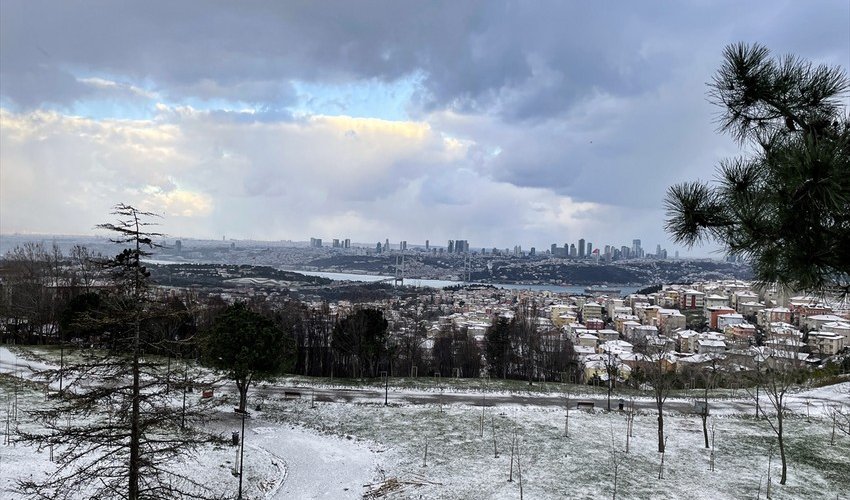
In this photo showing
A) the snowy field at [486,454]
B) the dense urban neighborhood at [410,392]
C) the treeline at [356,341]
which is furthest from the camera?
the treeline at [356,341]

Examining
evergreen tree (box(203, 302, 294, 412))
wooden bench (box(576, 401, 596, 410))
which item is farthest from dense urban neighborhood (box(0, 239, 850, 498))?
wooden bench (box(576, 401, 596, 410))

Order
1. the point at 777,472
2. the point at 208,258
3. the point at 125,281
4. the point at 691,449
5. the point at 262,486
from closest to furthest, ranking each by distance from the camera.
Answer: the point at 125,281, the point at 262,486, the point at 777,472, the point at 691,449, the point at 208,258

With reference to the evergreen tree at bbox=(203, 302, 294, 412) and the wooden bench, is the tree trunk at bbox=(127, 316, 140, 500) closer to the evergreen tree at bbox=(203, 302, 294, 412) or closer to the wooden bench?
the evergreen tree at bbox=(203, 302, 294, 412)

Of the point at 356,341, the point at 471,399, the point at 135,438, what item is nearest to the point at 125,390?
the point at 135,438

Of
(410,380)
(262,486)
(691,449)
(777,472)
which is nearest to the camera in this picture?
(262,486)

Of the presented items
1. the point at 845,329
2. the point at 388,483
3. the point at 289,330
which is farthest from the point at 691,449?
the point at 845,329

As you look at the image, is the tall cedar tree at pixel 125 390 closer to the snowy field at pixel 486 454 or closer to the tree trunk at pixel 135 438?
the tree trunk at pixel 135 438

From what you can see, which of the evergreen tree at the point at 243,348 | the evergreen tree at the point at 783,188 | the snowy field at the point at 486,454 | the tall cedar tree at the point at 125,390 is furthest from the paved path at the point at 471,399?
the evergreen tree at the point at 783,188

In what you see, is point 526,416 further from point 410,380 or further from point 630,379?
point 630,379
